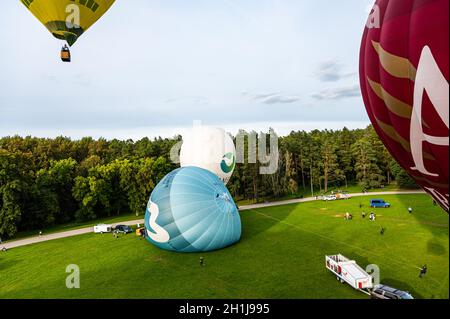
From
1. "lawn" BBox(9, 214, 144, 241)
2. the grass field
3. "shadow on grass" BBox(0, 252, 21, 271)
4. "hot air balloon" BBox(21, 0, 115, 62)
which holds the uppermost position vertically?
"hot air balloon" BBox(21, 0, 115, 62)

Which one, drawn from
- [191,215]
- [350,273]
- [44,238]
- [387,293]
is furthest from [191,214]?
[44,238]

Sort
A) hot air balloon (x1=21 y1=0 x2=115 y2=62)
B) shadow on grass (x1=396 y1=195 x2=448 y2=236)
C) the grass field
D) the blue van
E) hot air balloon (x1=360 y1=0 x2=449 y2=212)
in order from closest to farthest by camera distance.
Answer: hot air balloon (x1=360 y1=0 x2=449 y2=212) < the grass field < hot air balloon (x1=21 y1=0 x2=115 y2=62) < shadow on grass (x1=396 y1=195 x2=448 y2=236) < the blue van

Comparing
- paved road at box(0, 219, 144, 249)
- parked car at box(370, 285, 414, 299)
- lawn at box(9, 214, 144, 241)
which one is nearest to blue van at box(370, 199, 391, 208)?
parked car at box(370, 285, 414, 299)

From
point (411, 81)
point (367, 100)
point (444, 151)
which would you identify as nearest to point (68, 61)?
point (367, 100)

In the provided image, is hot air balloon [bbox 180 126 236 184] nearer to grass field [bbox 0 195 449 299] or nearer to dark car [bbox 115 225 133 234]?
grass field [bbox 0 195 449 299]

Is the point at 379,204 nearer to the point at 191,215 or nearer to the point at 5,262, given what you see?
the point at 191,215

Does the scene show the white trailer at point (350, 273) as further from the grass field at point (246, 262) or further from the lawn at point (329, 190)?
the lawn at point (329, 190)

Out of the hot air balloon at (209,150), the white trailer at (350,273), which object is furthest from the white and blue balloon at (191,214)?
the hot air balloon at (209,150)
